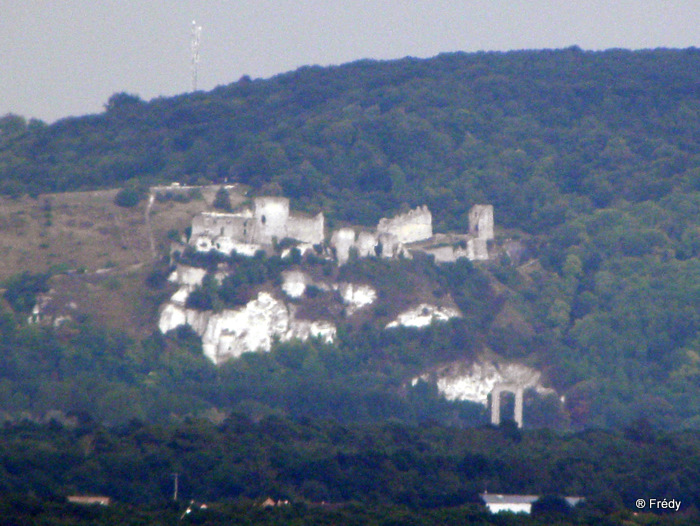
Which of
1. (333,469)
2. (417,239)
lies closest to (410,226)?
(417,239)

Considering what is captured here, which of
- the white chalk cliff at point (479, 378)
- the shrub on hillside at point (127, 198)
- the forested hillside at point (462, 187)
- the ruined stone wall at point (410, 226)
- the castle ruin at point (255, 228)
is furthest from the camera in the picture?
the shrub on hillside at point (127, 198)

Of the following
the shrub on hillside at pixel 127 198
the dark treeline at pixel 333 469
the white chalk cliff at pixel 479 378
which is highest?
the shrub on hillside at pixel 127 198

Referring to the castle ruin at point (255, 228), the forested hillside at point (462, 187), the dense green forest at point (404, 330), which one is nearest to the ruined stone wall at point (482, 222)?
the dense green forest at point (404, 330)

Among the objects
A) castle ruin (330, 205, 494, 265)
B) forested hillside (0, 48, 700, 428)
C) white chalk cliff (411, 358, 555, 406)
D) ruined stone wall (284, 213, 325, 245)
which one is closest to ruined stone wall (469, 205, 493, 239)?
castle ruin (330, 205, 494, 265)

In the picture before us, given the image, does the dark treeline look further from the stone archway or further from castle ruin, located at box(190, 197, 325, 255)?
castle ruin, located at box(190, 197, 325, 255)

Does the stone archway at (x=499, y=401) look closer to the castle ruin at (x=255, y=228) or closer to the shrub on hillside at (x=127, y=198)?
the castle ruin at (x=255, y=228)

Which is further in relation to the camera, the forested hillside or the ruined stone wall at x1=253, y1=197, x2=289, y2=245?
the ruined stone wall at x1=253, y1=197, x2=289, y2=245

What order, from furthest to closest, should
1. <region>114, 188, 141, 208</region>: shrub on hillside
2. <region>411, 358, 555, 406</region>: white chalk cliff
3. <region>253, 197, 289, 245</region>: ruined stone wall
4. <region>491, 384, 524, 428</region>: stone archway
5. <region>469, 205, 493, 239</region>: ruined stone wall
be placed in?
<region>469, 205, 493, 239</region>: ruined stone wall
<region>114, 188, 141, 208</region>: shrub on hillside
<region>253, 197, 289, 245</region>: ruined stone wall
<region>411, 358, 555, 406</region>: white chalk cliff
<region>491, 384, 524, 428</region>: stone archway

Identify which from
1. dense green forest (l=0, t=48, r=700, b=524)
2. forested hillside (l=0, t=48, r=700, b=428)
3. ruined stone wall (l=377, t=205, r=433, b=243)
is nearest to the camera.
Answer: dense green forest (l=0, t=48, r=700, b=524)

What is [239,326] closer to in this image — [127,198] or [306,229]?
[306,229]
